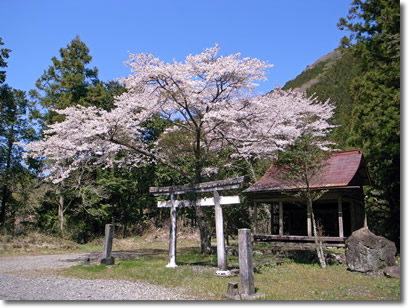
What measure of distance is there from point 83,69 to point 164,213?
36.3 ft

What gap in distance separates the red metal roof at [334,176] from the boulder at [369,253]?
2.43 m

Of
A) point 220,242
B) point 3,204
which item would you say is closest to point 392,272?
point 220,242

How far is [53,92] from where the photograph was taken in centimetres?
2109

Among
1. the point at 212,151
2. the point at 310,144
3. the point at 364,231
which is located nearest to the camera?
the point at 364,231

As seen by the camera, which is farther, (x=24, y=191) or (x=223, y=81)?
(x=24, y=191)

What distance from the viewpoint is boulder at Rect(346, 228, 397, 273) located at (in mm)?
8933

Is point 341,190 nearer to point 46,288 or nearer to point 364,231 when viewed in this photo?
point 364,231

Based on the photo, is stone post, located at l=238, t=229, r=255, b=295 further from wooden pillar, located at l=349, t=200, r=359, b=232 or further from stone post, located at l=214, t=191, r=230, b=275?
wooden pillar, located at l=349, t=200, r=359, b=232

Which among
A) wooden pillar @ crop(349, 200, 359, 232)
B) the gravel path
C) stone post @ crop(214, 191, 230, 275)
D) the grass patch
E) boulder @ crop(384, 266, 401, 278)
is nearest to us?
the gravel path

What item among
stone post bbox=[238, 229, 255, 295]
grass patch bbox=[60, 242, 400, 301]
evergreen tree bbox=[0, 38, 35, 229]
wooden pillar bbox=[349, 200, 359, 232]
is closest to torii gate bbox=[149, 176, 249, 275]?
grass patch bbox=[60, 242, 400, 301]

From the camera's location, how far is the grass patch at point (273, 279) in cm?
604

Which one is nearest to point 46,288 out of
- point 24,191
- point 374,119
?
point 374,119

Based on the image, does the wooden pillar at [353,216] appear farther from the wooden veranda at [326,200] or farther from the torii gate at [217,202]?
the torii gate at [217,202]

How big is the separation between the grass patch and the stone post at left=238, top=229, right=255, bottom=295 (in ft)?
1.15
